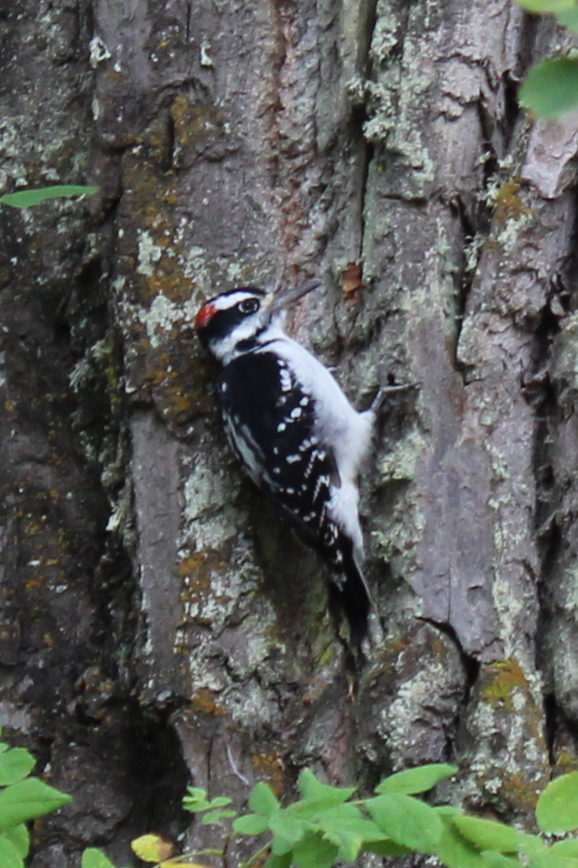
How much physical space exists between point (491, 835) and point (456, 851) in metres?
0.05

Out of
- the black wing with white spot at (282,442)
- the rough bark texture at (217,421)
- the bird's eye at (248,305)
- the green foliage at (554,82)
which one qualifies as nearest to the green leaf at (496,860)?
the green foliage at (554,82)

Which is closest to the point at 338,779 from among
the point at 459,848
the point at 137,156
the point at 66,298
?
the point at 459,848

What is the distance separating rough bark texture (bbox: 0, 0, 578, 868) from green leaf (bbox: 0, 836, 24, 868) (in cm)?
109

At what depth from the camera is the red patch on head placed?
8.48ft

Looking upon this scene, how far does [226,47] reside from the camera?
8.86 feet

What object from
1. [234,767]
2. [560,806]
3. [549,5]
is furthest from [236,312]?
[549,5]

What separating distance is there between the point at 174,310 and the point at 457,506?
2.87 ft

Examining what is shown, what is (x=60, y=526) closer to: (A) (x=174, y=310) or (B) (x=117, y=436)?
(B) (x=117, y=436)

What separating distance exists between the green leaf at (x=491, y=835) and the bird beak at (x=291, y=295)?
1701 millimetres

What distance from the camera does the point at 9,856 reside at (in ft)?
4.02

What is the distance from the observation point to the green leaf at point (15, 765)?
1.33 m

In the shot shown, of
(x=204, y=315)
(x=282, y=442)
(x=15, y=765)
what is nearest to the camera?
(x=15, y=765)

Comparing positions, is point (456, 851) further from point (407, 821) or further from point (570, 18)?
point (570, 18)

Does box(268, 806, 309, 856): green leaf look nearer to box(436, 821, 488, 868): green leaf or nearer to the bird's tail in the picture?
box(436, 821, 488, 868): green leaf
